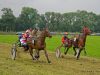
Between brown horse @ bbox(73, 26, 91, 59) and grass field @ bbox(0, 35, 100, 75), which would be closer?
grass field @ bbox(0, 35, 100, 75)

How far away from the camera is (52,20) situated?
173m

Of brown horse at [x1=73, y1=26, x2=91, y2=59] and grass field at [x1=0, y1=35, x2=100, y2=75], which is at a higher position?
brown horse at [x1=73, y1=26, x2=91, y2=59]

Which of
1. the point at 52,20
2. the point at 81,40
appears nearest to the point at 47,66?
the point at 81,40

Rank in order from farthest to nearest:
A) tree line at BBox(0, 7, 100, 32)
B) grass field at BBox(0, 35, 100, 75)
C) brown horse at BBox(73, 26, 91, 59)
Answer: tree line at BBox(0, 7, 100, 32) < brown horse at BBox(73, 26, 91, 59) < grass field at BBox(0, 35, 100, 75)

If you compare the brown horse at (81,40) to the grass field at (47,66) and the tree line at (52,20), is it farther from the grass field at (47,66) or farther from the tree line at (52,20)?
the tree line at (52,20)

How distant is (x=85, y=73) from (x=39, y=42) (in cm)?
527

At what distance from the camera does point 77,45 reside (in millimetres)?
25500

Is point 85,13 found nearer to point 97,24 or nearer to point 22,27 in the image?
point 97,24

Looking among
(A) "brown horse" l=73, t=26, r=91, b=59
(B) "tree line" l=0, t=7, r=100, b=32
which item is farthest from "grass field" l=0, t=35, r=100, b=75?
(B) "tree line" l=0, t=7, r=100, b=32

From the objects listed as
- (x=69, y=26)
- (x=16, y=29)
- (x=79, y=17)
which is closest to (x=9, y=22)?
(x=16, y=29)

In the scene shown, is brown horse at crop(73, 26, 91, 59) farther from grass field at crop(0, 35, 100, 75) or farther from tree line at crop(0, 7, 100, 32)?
tree line at crop(0, 7, 100, 32)

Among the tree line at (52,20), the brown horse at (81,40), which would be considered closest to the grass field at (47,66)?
the brown horse at (81,40)

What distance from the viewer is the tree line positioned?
14662 cm

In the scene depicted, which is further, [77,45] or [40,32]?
[77,45]
